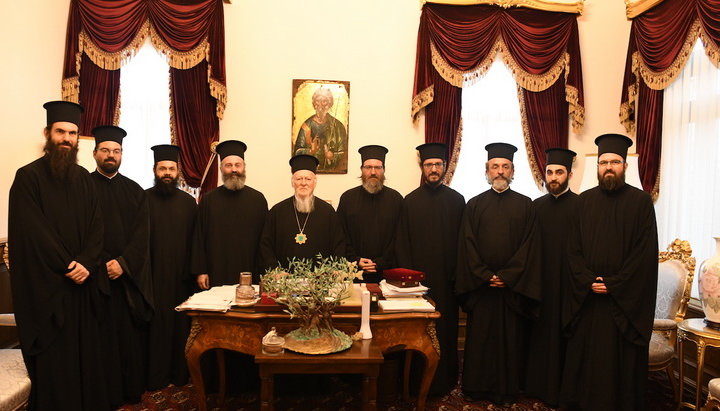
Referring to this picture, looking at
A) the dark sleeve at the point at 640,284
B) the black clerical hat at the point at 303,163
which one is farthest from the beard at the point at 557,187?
the black clerical hat at the point at 303,163

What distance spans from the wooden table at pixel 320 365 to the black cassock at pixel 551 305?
2.36 m

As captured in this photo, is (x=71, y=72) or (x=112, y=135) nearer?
(x=112, y=135)

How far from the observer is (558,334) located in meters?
4.70

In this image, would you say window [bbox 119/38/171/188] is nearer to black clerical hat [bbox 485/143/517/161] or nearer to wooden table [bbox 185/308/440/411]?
wooden table [bbox 185/308/440/411]

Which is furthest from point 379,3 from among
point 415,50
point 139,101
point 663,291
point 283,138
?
point 663,291

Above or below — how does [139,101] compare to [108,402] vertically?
above

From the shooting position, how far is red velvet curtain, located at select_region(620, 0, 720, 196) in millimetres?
5715

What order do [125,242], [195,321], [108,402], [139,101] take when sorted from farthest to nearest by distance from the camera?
[139,101] < [125,242] < [108,402] < [195,321]

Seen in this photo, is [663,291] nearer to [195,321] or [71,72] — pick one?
[195,321]

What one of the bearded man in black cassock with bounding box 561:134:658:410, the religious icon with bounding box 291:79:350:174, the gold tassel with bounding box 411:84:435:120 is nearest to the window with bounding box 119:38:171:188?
the religious icon with bounding box 291:79:350:174

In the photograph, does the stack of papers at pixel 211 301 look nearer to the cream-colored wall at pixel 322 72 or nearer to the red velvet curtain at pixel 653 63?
the cream-colored wall at pixel 322 72

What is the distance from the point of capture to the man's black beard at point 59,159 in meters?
3.71

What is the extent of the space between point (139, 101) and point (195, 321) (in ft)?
12.7

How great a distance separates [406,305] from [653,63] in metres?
5.02
